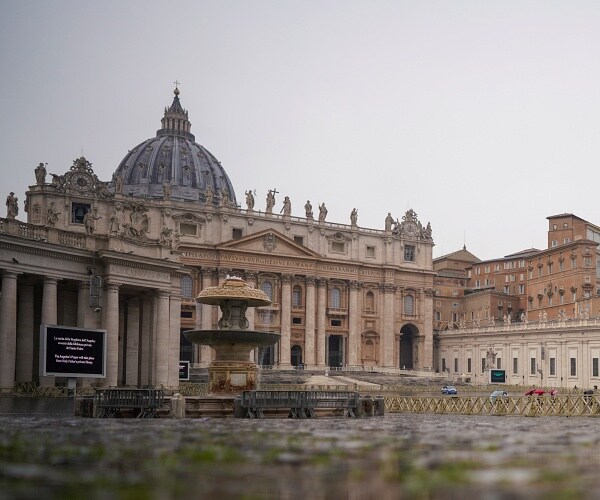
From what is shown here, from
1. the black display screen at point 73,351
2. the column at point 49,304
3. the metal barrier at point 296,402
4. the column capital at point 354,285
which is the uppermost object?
the column capital at point 354,285

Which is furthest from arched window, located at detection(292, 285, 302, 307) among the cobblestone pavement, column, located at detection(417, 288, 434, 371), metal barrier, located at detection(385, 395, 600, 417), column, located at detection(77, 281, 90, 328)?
the cobblestone pavement

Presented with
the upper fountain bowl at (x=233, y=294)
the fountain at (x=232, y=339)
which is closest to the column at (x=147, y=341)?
the upper fountain bowl at (x=233, y=294)

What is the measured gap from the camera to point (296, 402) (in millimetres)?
27641

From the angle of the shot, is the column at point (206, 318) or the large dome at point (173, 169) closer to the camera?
the column at point (206, 318)

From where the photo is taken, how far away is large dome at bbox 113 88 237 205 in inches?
5157

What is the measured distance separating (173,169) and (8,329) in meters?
96.5

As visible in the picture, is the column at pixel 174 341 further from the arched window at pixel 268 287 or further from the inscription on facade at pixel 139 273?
the arched window at pixel 268 287

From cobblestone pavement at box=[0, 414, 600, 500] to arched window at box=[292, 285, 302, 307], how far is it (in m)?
87.6

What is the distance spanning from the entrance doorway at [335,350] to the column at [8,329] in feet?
227

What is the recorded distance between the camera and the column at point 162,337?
45719mm

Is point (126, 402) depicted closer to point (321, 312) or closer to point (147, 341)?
point (147, 341)

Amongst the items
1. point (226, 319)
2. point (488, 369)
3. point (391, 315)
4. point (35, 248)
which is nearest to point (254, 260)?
point (391, 315)

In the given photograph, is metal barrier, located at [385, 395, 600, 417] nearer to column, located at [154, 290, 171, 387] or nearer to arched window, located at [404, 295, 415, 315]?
column, located at [154, 290, 171, 387]

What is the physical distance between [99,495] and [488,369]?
91206 millimetres
